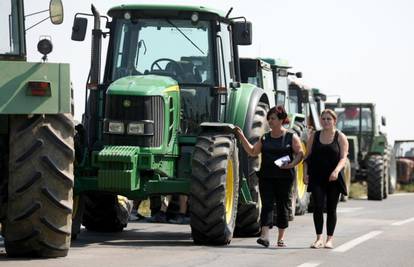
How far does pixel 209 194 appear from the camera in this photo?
51.0 ft

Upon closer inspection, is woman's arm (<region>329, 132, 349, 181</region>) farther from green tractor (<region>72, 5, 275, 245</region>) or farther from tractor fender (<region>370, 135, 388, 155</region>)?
tractor fender (<region>370, 135, 388, 155</region>)

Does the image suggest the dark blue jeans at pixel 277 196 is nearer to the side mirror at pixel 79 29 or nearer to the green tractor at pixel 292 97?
the side mirror at pixel 79 29

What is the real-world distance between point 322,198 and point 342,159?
584mm

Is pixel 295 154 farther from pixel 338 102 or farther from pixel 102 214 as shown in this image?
pixel 338 102

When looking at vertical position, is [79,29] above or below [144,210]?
above

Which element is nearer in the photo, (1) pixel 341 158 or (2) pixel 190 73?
(1) pixel 341 158

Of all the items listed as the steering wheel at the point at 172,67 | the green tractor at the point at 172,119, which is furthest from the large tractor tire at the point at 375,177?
the steering wheel at the point at 172,67

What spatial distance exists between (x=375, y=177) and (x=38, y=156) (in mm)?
23378

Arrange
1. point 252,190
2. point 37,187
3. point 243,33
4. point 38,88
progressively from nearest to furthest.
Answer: point 38,88, point 37,187, point 243,33, point 252,190

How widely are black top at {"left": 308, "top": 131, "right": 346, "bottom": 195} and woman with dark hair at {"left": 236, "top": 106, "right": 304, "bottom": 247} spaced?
0.24m

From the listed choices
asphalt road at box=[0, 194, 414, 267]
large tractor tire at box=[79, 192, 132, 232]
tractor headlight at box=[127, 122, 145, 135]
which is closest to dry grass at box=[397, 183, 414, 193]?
asphalt road at box=[0, 194, 414, 267]

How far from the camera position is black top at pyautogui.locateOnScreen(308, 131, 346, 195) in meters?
16.0

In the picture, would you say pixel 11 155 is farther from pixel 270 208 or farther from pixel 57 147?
pixel 270 208

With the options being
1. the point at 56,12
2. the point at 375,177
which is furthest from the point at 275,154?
the point at 375,177
